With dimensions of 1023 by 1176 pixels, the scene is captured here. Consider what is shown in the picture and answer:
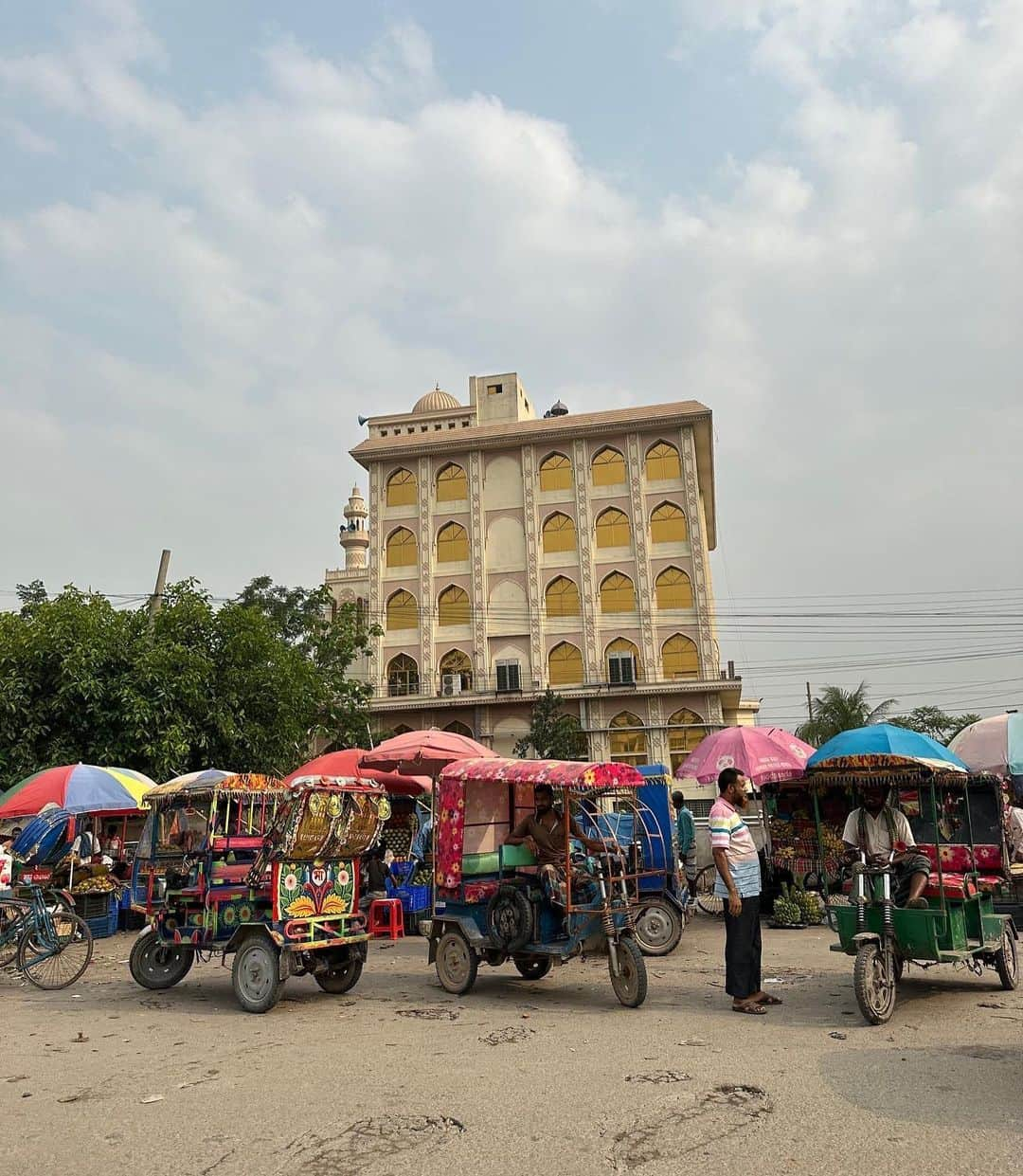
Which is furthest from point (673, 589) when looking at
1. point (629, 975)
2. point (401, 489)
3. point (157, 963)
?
point (629, 975)

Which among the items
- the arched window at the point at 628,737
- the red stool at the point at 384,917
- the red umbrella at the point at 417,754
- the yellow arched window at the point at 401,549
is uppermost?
the yellow arched window at the point at 401,549

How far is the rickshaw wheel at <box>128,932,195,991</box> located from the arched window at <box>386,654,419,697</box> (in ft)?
110

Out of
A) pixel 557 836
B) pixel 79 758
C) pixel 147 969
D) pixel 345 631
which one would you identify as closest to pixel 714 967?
pixel 557 836

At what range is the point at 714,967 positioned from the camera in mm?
9820

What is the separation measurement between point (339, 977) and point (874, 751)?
6.26 m

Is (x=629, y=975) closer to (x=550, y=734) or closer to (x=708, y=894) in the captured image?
(x=708, y=894)

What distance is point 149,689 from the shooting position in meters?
19.8

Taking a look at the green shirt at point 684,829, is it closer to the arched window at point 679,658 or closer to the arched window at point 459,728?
the arched window at point 679,658

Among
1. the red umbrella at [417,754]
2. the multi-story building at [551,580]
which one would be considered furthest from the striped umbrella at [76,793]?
the multi-story building at [551,580]

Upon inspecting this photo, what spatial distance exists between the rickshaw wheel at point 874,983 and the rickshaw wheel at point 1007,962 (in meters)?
1.46

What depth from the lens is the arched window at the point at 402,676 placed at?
43.1m

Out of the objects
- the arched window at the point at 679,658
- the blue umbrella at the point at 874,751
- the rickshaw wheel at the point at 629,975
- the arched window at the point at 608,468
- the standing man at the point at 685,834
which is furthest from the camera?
the arched window at the point at 608,468

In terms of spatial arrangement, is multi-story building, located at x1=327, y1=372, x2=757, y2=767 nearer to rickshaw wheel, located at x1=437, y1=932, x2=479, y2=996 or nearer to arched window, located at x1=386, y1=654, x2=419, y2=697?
arched window, located at x1=386, y1=654, x2=419, y2=697

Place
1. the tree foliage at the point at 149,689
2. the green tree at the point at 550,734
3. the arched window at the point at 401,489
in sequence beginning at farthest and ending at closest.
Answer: the arched window at the point at 401,489, the green tree at the point at 550,734, the tree foliage at the point at 149,689
